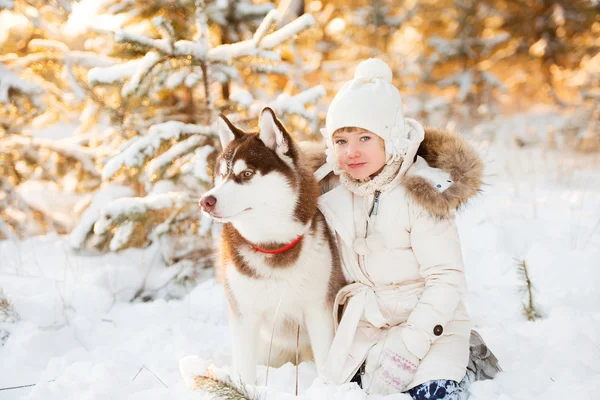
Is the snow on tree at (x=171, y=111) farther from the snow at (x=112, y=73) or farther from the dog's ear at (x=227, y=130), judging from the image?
the dog's ear at (x=227, y=130)

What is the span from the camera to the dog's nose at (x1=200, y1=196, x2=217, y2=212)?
209 centimetres

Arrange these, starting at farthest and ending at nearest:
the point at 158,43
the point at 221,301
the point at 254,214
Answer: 1. the point at 221,301
2. the point at 158,43
3. the point at 254,214

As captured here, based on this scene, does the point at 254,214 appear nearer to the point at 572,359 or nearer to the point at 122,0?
the point at 572,359

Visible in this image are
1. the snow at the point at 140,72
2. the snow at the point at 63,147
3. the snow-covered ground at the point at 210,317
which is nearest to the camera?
the snow-covered ground at the point at 210,317

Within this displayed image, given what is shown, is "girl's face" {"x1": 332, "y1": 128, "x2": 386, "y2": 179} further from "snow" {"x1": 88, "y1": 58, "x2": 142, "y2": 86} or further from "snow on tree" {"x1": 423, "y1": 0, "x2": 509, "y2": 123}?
"snow on tree" {"x1": 423, "y1": 0, "x2": 509, "y2": 123}

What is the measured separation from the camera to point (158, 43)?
3.40 metres

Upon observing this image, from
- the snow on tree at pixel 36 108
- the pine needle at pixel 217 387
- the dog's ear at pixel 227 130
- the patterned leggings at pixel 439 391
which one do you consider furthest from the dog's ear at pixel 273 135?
the snow on tree at pixel 36 108

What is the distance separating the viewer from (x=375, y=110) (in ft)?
7.39

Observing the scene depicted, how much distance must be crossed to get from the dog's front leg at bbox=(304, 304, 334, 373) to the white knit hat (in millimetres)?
926

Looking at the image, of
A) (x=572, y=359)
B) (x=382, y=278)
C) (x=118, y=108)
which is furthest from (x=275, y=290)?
(x=118, y=108)

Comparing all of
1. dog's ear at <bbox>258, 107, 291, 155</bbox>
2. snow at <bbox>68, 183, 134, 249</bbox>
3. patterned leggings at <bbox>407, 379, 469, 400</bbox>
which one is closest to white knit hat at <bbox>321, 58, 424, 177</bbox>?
dog's ear at <bbox>258, 107, 291, 155</bbox>

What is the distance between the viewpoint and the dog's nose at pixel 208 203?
209 cm

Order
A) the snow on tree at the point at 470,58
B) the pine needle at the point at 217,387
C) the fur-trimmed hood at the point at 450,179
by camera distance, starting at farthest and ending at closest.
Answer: the snow on tree at the point at 470,58 → the fur-trimmed hood at the point at 450,179 → the pine needle at the point at 217,387

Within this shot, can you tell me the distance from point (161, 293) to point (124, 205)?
3.22 feet
